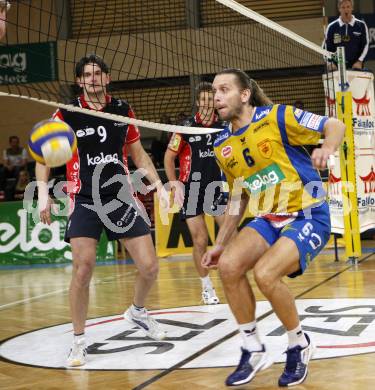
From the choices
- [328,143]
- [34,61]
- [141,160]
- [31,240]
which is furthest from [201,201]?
[34,61]

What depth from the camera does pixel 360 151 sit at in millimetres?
10430

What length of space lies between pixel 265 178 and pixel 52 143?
125cm

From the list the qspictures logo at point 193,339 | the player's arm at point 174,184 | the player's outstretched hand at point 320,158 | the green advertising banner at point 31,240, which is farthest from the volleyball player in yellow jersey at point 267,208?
the green advertising banner at point 31,240

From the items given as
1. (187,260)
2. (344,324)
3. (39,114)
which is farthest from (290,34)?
(39,114)

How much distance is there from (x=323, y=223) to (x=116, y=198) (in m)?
1.50

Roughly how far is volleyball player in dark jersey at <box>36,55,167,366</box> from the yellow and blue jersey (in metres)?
1.03

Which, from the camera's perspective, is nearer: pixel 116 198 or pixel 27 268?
pixel 116 198

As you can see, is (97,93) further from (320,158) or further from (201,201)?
(201,201)

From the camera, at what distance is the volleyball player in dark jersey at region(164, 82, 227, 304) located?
755cm

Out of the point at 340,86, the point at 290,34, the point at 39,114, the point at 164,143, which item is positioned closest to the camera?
the point at 290,34

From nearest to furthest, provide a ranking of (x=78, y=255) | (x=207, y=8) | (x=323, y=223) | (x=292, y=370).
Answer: (x=292, y=370), (x=323, y=223), (x=78, y=255), (x=207, y=8)

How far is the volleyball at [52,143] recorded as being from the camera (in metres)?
4.51

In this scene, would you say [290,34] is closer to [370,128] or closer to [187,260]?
[370,128]

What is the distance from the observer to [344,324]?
229 inches
